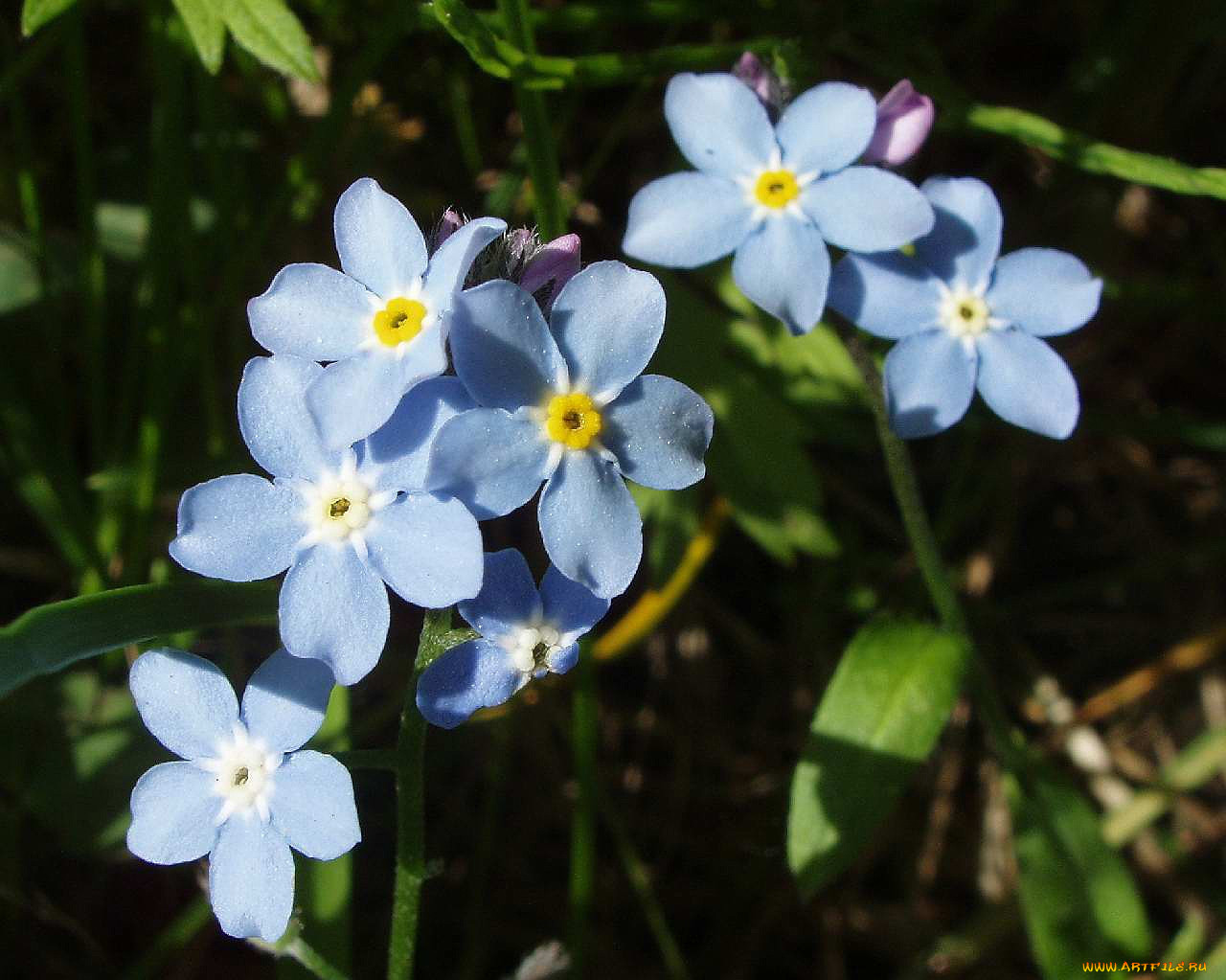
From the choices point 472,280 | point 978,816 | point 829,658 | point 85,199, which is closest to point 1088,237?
point 829,658

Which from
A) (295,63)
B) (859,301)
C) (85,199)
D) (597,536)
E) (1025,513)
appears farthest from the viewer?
(1025,513)

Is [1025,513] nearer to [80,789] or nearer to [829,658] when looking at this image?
[829,658]

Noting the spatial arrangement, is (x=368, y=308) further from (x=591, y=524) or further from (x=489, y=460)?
(x=591, y=524)

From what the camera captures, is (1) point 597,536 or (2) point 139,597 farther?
(2) point 139,597

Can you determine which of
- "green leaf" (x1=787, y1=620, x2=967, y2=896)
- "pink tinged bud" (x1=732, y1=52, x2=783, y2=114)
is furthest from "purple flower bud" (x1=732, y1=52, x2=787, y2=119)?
"green leaf" (x1=787, y1=620, x2=967, y2=896)

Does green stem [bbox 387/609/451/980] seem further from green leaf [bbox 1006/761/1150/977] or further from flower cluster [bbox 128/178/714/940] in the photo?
green leaf [bbox 1006/761/1150/977]

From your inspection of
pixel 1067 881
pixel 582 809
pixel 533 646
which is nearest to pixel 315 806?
pixel 533 646
